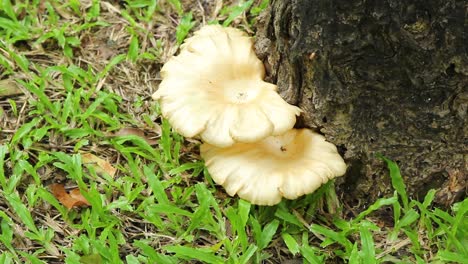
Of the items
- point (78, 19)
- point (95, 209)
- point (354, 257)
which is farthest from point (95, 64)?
point (354, 257)

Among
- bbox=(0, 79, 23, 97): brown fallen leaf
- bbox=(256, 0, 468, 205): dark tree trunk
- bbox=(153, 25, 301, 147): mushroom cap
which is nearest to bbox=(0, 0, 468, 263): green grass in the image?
bbox=(0, 79, 23, 97): brown fallen leaf

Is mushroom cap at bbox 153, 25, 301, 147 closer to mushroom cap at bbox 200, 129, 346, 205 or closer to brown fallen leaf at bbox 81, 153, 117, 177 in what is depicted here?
mushroom cap at bbox 200, 129, 346, 205

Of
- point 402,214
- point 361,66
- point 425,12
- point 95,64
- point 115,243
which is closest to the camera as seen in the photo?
point 425,12

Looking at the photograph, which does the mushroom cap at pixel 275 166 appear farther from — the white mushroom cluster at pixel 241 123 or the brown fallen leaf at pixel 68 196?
the brown fallen leaf at pixel 68 196

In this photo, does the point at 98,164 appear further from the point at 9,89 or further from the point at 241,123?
the point at 241,123

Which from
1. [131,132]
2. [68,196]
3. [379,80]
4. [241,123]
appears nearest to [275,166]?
[241,123]

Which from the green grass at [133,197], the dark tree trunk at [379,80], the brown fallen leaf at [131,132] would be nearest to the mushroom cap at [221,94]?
the dark tree trunk at [379,80]

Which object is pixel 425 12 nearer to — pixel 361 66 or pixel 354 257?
pixel 361 66

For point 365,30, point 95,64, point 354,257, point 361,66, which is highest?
point 365,30
